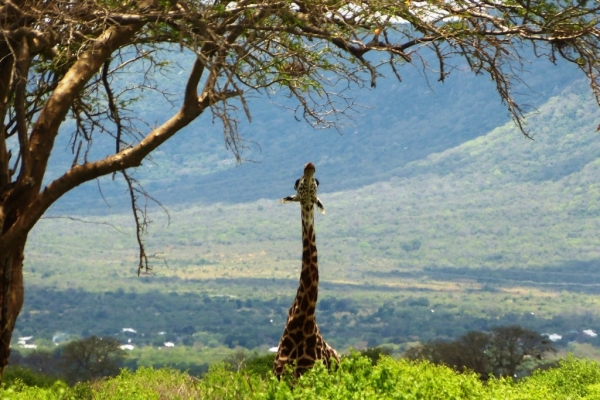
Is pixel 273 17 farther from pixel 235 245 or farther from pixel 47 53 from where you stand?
pixel 235 245

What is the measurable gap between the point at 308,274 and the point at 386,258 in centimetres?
11238

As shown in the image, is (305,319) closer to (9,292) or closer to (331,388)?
(331,388)

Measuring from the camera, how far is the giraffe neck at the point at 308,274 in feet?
36.6

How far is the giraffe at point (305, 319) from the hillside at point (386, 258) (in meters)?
74.0

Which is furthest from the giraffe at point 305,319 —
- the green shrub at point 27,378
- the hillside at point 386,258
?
the hillside at point 386,258

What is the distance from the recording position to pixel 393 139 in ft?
547

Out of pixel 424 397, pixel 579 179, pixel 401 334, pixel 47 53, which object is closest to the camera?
pixel 424 397

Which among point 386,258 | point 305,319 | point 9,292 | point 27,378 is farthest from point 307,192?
point 386,258

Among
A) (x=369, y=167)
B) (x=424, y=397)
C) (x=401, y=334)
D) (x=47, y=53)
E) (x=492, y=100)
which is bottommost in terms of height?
(x=401, y=334)

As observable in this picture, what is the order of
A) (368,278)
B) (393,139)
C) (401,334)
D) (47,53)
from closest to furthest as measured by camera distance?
(47,53)
(401,334)
(368,278)
(393,139)

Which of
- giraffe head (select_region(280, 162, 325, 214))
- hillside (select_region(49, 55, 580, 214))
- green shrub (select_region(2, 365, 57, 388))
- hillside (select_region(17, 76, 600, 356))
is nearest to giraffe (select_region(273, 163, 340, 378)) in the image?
giraffe head (select_region(280, 162, 325, 214))

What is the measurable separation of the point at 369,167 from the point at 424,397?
14762 cm

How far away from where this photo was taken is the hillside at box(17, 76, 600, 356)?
9719 cm

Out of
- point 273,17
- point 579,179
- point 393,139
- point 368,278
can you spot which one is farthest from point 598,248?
point 273,17
